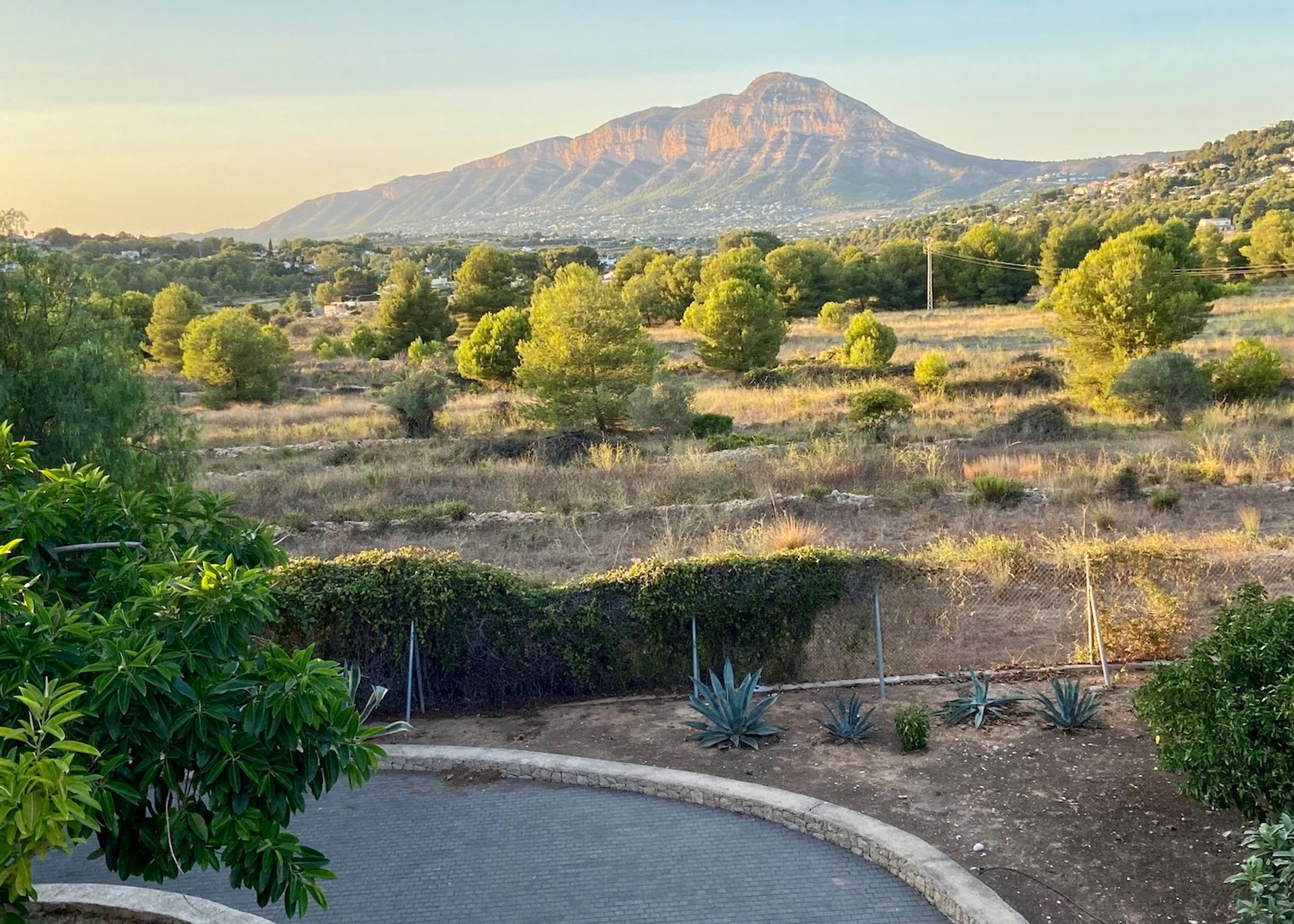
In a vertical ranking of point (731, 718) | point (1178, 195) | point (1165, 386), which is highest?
point (1178, 195)

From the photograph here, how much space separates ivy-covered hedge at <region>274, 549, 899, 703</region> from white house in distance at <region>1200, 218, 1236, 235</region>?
79.2m

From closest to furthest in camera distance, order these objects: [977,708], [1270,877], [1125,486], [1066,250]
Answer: [1270,877] → [977,708] → [1125,486] → [1066,250]

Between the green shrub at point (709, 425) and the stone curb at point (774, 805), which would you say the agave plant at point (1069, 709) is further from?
the green shrub at point (709, 425)

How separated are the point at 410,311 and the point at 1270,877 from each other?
48.1 m

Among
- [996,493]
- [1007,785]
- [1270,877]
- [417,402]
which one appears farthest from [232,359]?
→ [1270,877]

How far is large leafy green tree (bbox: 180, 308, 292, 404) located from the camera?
121ft

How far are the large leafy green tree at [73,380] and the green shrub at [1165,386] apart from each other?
20781 millimetres

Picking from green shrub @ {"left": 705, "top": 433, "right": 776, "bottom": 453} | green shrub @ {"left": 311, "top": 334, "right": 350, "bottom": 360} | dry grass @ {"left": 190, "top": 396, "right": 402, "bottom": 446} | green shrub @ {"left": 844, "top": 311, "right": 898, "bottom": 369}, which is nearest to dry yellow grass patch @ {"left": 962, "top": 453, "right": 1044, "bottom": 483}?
green shrub @ {"left": 705, "top": 433, "right": 776, "bottom": 453}

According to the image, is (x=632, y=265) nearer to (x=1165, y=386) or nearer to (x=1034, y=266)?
(x=1034, y=266)

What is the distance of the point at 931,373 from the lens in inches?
1171

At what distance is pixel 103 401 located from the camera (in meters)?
13.8

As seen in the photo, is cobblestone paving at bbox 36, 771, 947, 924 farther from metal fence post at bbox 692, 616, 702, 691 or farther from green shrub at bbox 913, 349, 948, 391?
green shrub at bbox 913, 349, 948, 391

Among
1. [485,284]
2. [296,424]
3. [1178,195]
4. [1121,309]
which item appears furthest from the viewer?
[1178,195]

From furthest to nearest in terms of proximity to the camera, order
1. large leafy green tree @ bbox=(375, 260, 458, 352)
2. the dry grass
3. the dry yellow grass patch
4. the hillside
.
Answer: the hillside < large leafy green tree @ bbox=(375, 260, 458, 352) < the dry grass < the dry yellow grass patch
